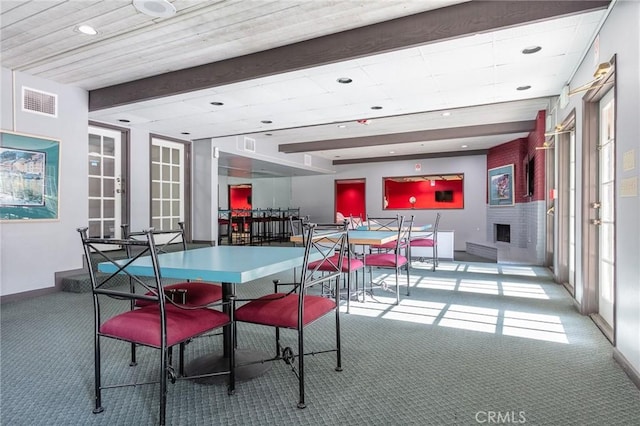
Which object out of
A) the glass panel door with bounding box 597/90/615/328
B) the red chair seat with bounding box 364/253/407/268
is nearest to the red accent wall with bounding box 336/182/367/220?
the red chair seat with bounding box 364/253/407/268

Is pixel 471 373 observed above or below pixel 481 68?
below

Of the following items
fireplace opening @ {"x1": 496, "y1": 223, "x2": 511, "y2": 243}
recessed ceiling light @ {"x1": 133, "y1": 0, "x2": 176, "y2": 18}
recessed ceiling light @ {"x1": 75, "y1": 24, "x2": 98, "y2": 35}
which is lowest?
fireplace opening @ {"x1": 496, "y1": 223, "x2": 511, "y2": 243}

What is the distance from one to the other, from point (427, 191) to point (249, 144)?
29.0ft

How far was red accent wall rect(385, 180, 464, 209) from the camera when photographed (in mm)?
15000

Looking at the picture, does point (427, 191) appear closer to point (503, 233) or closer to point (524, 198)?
point (503, 233)

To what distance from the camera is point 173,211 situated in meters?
7.70

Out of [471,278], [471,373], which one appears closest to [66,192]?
[471,373]

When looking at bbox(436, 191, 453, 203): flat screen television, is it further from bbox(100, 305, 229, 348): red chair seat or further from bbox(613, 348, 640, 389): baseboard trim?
bbox(100, 305, 229, 348): red chair seat

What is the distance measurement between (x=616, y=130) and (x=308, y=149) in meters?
7.79

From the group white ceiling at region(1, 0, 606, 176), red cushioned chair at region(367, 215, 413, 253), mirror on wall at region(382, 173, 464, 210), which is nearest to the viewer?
white ceiling at region(1, 0, 606, 176)

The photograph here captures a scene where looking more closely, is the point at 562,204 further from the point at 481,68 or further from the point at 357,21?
the point at 357,21

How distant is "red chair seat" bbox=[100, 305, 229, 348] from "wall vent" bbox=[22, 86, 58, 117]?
13.7ft

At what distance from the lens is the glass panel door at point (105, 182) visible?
6.08 meters

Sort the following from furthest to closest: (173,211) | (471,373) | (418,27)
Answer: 1. (173,211)
2. (418,27)
3. (471,373)
